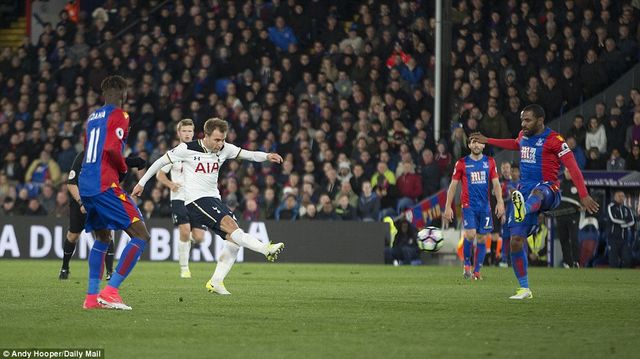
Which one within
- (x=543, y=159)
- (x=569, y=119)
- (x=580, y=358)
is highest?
(x=569, y=119)

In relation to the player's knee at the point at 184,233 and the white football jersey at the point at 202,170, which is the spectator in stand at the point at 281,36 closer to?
the player's knee at the point at 184,233

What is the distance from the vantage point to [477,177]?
19047 millimetres

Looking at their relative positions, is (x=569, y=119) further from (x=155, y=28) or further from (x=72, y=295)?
(x=72, y=295)

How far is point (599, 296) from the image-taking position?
14.1m

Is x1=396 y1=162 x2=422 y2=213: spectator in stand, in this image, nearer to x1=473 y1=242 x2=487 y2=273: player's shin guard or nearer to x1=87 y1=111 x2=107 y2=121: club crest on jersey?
x1=473 y1=242 x2=487 y2=273: player's shin guard

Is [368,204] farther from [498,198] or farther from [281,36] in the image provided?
[498,198]

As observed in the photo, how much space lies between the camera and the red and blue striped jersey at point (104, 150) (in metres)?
11.1

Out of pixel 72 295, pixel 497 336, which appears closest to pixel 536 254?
pixel 72 295

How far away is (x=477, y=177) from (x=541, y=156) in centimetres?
570

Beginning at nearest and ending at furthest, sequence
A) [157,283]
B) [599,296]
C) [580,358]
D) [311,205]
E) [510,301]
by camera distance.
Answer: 1. [580,358]
2. [510,301]
3. [599,296]
4. [157,283]
5. [311,205]

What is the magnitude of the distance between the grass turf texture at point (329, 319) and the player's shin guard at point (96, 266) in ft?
0.91

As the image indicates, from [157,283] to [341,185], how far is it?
1041cm

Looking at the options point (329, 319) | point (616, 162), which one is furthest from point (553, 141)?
point (616, 162)

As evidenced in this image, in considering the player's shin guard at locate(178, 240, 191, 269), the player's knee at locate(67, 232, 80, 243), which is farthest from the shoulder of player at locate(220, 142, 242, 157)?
the player's shin guard at locate(178, 240, 191, 269)
